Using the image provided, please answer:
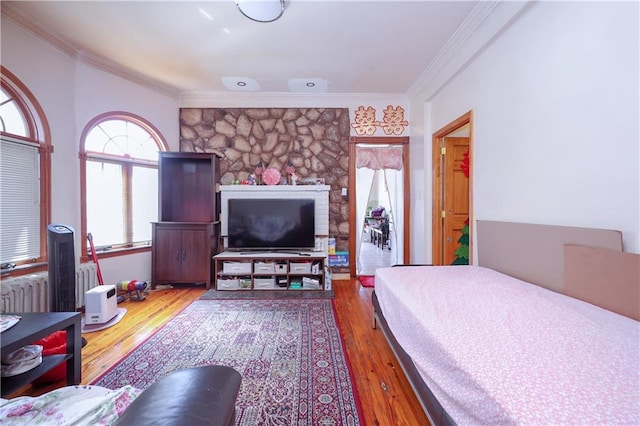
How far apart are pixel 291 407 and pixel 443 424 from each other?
32.7 inches

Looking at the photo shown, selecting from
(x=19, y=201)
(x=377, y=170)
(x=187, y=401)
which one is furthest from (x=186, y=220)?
(x=187, y=401)

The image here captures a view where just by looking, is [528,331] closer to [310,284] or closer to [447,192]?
[447,192]

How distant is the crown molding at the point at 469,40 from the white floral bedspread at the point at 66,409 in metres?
3.13

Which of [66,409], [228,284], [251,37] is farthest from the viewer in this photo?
[228,284]

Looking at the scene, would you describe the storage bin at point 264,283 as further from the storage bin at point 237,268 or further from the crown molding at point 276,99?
the crown molding at point 276,99

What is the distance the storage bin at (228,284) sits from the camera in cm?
341

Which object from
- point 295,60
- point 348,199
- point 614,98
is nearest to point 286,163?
point 348,199

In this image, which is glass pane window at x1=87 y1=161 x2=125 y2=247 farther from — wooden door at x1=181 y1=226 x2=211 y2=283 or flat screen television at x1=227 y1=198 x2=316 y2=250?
flat screen television at x1=227 y1=198 x2=316 y2=250

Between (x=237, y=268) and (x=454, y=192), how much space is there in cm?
Result: 304

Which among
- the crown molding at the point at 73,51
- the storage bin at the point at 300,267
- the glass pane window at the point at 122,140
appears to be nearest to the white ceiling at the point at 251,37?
the crown molding at the point at 73,51

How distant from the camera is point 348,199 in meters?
4.01

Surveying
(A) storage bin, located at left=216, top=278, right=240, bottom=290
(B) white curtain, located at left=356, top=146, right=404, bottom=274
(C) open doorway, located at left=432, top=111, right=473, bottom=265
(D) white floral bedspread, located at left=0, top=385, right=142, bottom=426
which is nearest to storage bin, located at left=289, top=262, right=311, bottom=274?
(A) storage bin, located at left=216, top=278, right=240, bottom=290

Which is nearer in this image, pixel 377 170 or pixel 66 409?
pixel 66 409

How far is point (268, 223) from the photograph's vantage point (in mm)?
3664
